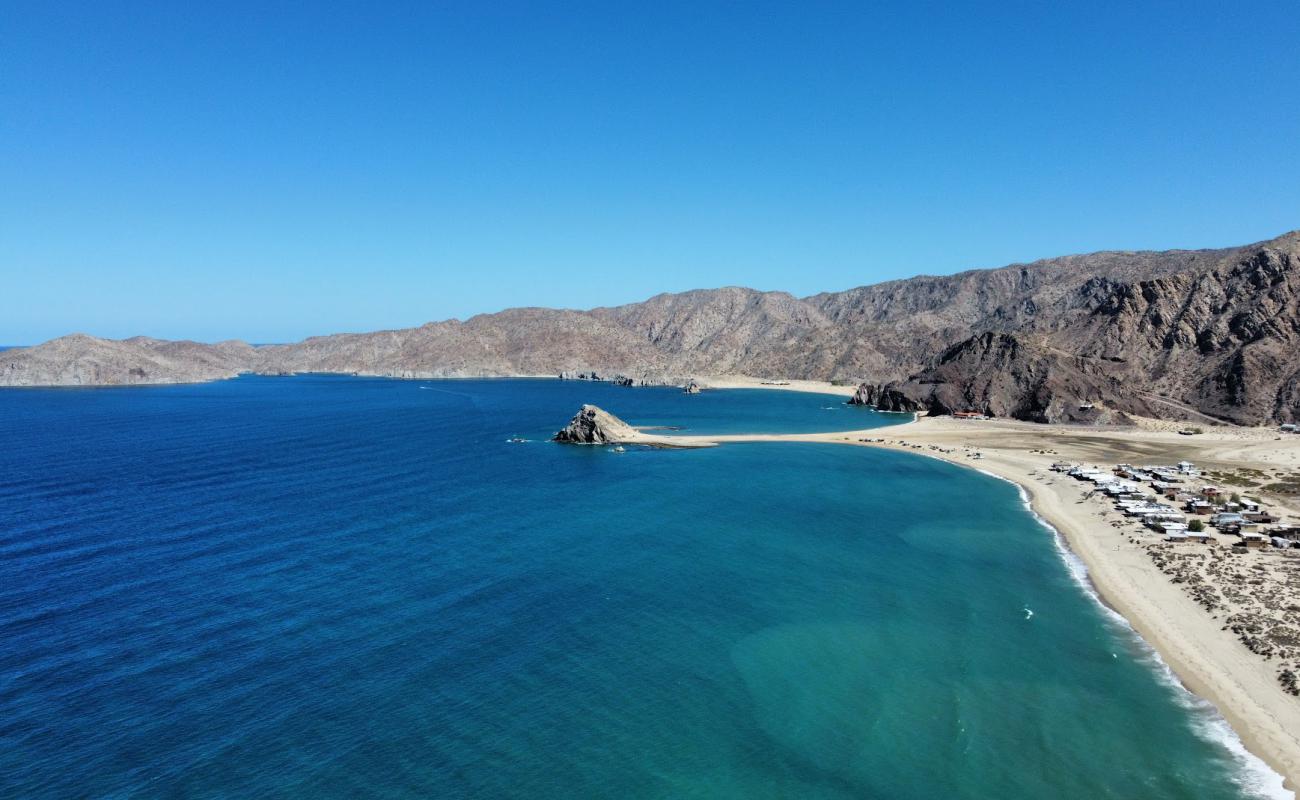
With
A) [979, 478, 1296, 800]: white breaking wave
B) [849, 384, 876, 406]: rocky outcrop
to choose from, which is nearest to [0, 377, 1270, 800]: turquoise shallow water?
[979, 478, 1296, 800]: white breaking wave

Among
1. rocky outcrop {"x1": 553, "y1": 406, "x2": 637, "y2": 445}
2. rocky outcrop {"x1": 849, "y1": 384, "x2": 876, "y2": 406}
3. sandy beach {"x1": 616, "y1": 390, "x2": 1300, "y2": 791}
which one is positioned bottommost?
sandy beach {"x1": 616, "y1": 390, "x2": 1300, "y2": 791}

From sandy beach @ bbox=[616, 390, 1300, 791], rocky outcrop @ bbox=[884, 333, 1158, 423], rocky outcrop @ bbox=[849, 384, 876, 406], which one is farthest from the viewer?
rocky outcrop @ bbox=[849, 384, 876, 406]

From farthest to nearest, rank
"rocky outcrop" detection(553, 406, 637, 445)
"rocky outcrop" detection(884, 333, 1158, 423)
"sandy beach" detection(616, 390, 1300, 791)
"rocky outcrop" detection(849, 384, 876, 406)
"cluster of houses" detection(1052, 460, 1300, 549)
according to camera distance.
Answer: "rocky outcrop" detection(849, 384, 876, 406) → "rocky outcrop" detection(884, 333, 1158, 423) → "rocky outcrop" detection(553, 406, 637, 445) → "cluster of houses" detection(1052, 460, 1300, 549) → "sandy beach" detection(616, 390, 1300, 791)

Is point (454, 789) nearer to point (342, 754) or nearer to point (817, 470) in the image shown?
point (342, 754)

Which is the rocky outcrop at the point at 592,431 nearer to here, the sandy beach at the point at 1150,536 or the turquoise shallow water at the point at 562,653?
the sandy beach at the point at 1150,536

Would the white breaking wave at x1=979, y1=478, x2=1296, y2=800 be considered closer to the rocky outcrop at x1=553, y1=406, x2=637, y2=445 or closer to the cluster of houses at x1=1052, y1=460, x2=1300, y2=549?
the cluster of houses at x1=1052, y1=460, x2=1300, y2=549

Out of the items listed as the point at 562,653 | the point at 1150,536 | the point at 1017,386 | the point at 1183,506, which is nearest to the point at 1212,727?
the point at 562,653
